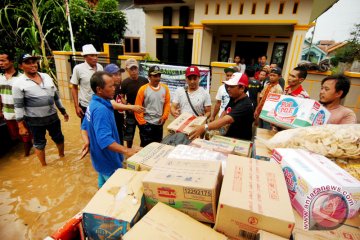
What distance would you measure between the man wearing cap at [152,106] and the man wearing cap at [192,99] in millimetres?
253

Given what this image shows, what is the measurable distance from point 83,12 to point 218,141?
472 inches

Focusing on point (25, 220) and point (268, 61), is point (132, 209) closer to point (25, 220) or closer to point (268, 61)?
point (25, 220)

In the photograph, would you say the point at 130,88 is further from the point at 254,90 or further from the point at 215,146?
the point at 254,90

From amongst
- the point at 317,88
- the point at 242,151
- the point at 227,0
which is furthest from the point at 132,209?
the point at 227,0

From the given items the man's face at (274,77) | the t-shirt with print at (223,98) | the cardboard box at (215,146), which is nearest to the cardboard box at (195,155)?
the cardboard box at (215,146)

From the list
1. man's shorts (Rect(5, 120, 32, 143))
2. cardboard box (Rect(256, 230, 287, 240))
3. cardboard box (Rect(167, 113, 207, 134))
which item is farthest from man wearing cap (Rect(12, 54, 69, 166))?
cardboard box (Rect(256, 230, 287, 240))

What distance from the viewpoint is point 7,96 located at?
3254 millimetres

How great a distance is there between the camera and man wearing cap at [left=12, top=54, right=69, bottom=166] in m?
2.79

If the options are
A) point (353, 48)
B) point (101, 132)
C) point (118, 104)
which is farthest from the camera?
point (353, 48)

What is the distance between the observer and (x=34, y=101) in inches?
115

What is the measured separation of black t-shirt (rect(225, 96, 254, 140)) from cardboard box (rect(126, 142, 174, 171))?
1005 mm

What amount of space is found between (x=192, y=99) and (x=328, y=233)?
2287 millimetres

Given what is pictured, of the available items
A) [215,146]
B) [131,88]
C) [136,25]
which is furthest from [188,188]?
[136,25]

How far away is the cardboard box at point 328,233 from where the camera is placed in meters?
0.97
